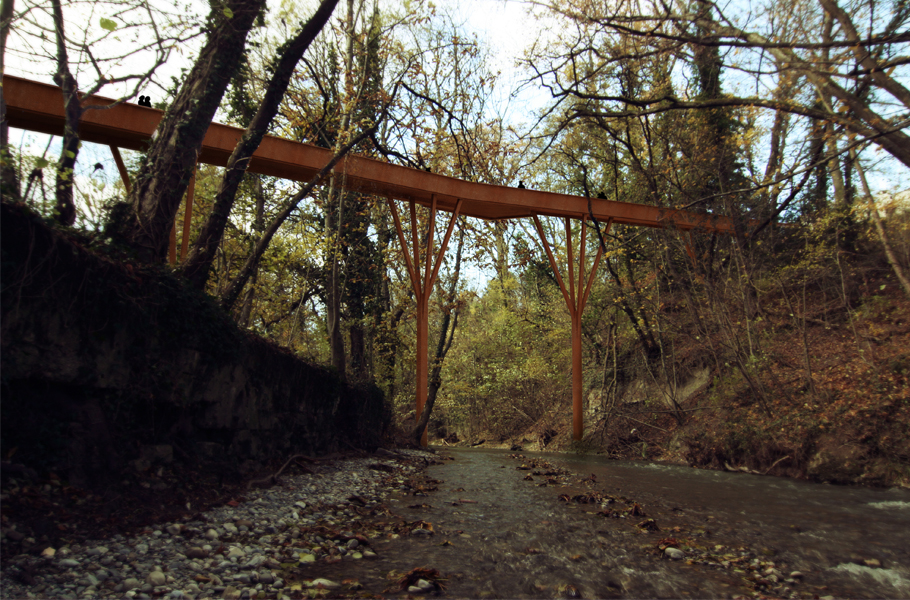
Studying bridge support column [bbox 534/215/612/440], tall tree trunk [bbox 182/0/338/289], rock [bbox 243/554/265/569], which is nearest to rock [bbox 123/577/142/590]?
rock [bbox 243/554/265/569]

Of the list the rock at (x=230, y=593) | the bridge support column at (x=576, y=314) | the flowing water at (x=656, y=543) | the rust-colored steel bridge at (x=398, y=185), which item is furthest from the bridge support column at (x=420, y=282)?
the rock at (x=230, y=593)

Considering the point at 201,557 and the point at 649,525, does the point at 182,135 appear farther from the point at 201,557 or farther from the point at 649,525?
the point at 649,525

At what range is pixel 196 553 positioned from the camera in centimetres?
343

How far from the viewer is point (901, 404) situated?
294 inches

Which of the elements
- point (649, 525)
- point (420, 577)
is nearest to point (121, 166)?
point (420, 577)

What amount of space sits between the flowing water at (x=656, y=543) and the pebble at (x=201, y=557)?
16.7 inches

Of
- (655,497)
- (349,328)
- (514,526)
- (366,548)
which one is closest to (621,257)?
(349,328)

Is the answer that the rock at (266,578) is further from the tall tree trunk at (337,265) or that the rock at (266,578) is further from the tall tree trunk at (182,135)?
the tall tree trunk at (337,265)

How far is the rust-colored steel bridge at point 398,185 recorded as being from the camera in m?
8.91

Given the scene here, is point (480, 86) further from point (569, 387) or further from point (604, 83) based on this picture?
point (569, 387)

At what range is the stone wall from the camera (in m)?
3.45

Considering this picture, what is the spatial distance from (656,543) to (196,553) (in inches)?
135

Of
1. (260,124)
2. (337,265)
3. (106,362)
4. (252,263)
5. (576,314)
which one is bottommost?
(106,362)

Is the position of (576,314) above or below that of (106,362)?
above
